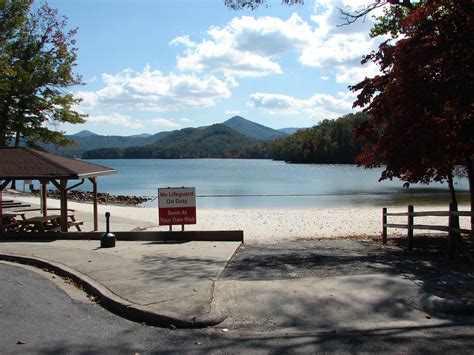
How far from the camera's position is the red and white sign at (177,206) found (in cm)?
1496

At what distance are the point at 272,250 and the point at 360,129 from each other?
420cm

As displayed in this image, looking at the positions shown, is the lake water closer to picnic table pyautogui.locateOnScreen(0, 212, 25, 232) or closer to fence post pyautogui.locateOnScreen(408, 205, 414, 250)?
picnic table pyautogui.locateOnScreen(0, 212, 25, 232)

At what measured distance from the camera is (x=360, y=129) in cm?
1390

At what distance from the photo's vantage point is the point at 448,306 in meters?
6.48

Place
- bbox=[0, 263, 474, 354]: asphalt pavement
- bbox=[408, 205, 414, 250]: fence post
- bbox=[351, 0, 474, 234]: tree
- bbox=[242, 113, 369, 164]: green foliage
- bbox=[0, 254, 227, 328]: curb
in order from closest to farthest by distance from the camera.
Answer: bbox=[0, 263, 474, 354]: asphalt pavement, bbox=[0, 254, 227, 328]: curb, bbox=[351, 0, 474, 234]: tree, bbox=[408, 205, 414, 250]: fence post, bbox=[242, 113, 369, 164]: green foliage

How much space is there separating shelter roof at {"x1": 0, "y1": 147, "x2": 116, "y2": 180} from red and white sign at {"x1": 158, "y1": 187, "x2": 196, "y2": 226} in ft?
9.34

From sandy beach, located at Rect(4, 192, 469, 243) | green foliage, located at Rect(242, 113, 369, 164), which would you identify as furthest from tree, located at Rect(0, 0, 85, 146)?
green foliage, located at Rect(242, 113, 369, 164)

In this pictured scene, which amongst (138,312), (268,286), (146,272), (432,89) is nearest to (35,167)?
(146,272)

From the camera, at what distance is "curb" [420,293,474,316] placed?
21.1 ft

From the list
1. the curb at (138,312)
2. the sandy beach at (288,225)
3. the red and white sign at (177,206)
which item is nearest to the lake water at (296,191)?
the sandy beach at (288,225)

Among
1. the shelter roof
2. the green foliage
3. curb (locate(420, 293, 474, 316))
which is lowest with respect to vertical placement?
curb (locate(420, 293, 474, 316))

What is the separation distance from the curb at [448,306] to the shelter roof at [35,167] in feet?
37.5

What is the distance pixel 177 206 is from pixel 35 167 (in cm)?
491

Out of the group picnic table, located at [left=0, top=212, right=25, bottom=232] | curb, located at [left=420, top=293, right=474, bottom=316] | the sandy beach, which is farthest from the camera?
the sandy beach
